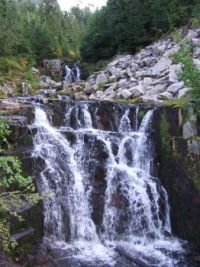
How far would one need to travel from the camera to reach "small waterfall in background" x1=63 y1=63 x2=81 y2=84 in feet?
114

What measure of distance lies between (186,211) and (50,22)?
46699mm

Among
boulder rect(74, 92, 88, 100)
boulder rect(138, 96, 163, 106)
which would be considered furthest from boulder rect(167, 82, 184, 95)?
boulder rect(74, 92, 88, 100)

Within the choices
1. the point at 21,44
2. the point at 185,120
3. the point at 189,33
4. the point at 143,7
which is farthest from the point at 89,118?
the point at 21,44

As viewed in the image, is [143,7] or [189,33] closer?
[189,33]

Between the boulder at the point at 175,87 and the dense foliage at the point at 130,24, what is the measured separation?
12896mm

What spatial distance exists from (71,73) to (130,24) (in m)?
6.63

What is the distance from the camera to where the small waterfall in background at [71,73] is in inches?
1363

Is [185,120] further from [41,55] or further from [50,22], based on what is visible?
[50,22]

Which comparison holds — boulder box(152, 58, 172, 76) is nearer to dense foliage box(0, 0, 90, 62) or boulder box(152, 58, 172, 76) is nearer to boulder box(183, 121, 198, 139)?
boulder box(183, 121, 198, 139)

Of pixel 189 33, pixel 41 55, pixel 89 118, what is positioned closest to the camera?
pixel 89 118

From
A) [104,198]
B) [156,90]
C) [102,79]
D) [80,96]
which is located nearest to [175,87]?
[156,90]

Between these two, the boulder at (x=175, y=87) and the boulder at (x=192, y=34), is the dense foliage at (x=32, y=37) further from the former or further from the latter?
the boulder at (x=175, y=87)

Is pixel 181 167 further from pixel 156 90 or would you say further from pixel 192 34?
pixel 192 34

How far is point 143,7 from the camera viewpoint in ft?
112
